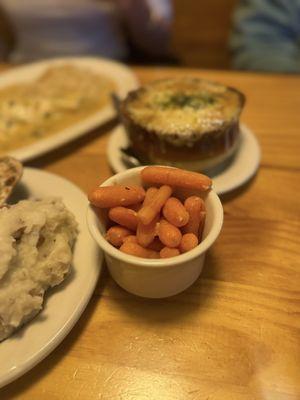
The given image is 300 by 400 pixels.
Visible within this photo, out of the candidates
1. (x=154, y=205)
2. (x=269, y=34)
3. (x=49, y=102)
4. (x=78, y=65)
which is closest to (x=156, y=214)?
(x=154, y=205)

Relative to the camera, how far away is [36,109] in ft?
4.29

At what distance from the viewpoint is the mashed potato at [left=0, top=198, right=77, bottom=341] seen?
670 millimetres

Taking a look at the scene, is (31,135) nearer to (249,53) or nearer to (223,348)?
(223,348)

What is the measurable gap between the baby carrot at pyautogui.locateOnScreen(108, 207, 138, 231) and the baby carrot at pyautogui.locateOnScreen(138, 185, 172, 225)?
0.08 ft

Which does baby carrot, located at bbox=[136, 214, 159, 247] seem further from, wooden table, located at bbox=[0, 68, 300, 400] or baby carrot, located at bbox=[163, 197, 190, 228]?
wooden table, located at bbox=[0, 68, 300, 400]

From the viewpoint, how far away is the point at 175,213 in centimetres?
74

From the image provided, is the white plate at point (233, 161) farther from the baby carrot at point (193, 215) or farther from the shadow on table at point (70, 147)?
the baby carrot at point (193, 215)

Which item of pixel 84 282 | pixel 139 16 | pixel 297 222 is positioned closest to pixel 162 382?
pixel 84 282

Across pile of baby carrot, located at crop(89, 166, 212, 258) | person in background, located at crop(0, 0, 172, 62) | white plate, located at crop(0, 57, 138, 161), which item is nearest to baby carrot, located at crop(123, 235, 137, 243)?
pile of baby carrot, located at crop(89, 166, 212, 258)

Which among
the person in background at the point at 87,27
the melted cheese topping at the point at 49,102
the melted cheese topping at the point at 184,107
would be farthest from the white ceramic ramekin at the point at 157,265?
the person in background at the point at 87,27

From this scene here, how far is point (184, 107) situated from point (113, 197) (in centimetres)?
36

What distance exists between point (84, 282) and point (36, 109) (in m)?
0.73

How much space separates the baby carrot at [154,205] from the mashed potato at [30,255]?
153 millimetres

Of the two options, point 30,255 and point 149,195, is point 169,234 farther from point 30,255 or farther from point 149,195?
point 30,255
